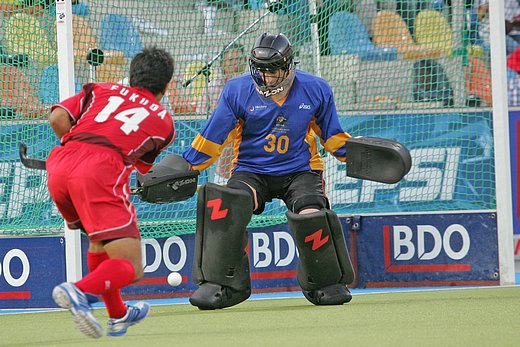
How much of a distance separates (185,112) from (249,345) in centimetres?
353

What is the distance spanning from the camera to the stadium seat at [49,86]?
Answer: 281 inches

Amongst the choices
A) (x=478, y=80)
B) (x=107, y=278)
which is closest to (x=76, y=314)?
(x=107, y=278)

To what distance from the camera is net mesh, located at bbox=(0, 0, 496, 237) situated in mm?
7098

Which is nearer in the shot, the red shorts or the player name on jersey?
the red shorts

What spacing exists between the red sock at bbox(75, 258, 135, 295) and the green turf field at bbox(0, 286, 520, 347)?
0.27 m

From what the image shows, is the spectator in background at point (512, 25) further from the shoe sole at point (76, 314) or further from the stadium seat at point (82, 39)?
the shoe sole at point (76, 314)

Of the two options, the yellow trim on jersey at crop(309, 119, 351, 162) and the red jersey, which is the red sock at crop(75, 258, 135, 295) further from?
the yellow trim on jersey at crop(309, 119, 351, 162)

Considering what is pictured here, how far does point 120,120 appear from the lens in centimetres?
438

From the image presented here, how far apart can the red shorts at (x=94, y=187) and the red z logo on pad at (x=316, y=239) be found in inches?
64.9

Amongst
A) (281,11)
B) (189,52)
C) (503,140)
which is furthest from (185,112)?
(503,140)

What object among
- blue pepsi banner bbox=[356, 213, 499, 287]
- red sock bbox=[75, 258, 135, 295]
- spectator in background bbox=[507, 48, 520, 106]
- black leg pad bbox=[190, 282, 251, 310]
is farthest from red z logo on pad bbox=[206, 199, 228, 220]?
spectator in background bbox=[507, 48, 520, 106]

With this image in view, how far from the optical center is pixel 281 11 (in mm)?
7711

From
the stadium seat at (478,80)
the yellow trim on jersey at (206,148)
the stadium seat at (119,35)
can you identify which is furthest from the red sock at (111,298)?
the stadium seat at (478,80)

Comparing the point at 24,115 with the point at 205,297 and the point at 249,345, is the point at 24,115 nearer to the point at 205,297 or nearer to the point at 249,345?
the point at 205,297
